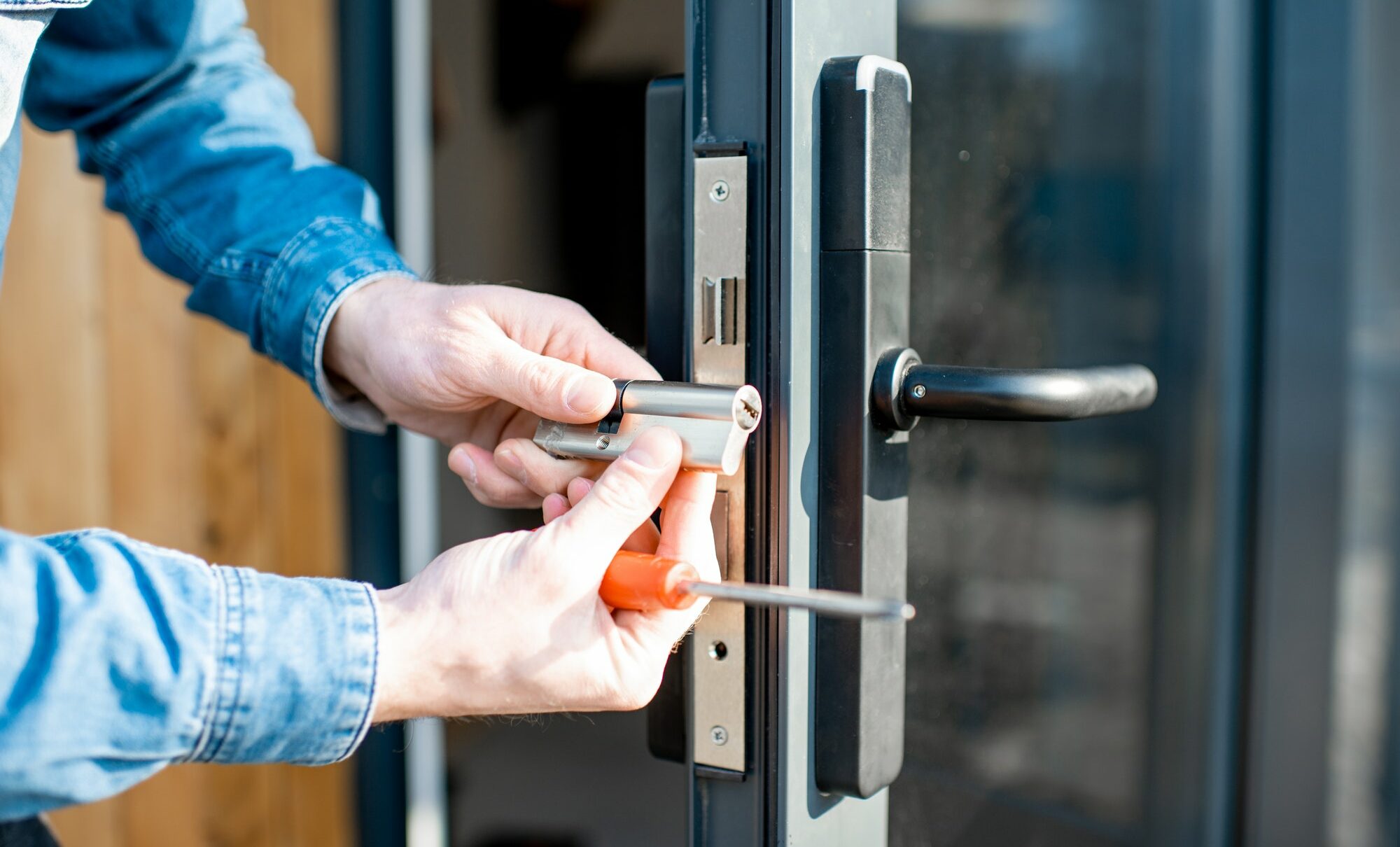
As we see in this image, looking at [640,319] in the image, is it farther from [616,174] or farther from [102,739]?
[102,739]

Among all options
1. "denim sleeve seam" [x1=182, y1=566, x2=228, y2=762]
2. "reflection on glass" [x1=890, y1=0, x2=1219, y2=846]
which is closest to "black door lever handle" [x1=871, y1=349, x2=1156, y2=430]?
"reflection on glass" [x1=890, y1=0, x2=1219, y2=846]

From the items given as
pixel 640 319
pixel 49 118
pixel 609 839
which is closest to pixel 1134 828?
pixel 609 839

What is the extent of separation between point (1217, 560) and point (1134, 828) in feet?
0.86

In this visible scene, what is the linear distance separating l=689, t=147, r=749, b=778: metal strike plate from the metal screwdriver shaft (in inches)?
2.3

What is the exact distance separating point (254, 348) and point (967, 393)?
19.6 inches

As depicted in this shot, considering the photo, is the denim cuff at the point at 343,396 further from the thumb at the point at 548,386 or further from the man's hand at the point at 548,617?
the man's hand at the point at 548,617

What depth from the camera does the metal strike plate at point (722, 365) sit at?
1.55ft

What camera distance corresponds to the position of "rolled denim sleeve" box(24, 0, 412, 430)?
661 millimetres

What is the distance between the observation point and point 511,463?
561mm

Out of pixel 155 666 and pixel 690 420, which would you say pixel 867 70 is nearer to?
pixel 690 420

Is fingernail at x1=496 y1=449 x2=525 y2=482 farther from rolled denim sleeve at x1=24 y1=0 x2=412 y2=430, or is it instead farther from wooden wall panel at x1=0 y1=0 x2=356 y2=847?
wooden wall panel at x1=0 y1=0 x2=356 y2=847

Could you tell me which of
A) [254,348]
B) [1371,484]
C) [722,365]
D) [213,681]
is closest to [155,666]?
[213,681]

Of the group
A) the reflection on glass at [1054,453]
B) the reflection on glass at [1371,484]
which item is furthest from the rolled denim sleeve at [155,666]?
the reflection on glass at [1371,484]

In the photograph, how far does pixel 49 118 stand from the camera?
2.43 ft
